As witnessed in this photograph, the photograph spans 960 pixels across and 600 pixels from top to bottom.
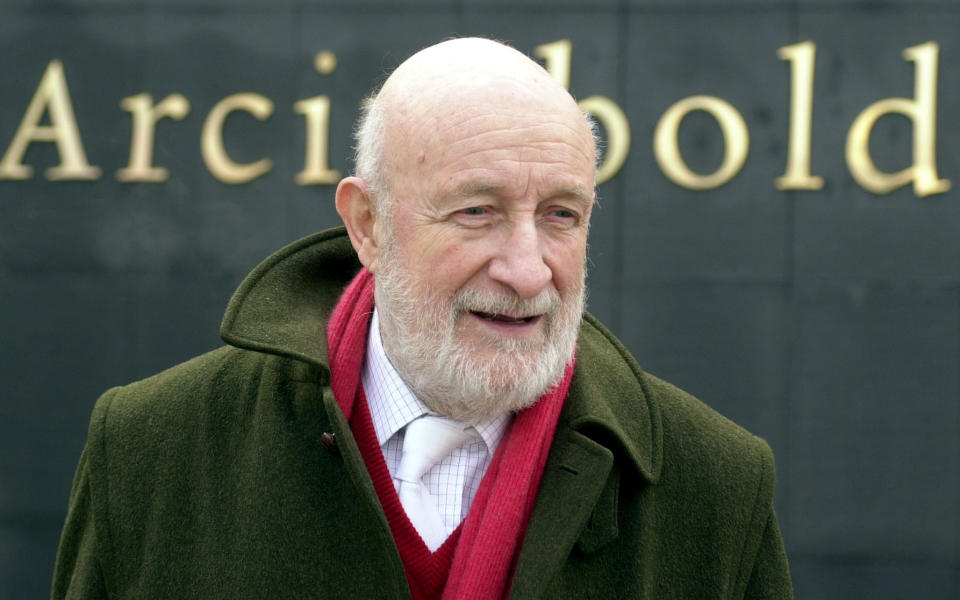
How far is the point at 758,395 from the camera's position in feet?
18.0

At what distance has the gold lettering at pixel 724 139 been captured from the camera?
5449 mm

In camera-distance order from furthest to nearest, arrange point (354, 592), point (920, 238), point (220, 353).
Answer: point (920, 238) < point (220, 353) < point (354, 592)

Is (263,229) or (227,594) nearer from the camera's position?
(227,594)

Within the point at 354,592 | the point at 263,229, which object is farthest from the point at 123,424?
the point at 263,229

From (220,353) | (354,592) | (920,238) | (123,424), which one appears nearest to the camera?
(354,592)

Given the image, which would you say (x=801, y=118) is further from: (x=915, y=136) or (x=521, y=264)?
(x=521, y=264)

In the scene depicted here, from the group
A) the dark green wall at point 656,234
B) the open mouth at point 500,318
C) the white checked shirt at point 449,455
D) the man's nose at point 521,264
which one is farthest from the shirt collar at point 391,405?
the dark green wall at point 656,234

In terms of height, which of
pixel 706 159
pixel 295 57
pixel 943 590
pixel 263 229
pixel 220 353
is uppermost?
pixel 295 57

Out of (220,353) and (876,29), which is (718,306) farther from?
(220,353)

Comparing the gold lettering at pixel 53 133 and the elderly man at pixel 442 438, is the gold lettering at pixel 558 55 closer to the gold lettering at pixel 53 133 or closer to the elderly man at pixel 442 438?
the gold lettering at pixel 53 133

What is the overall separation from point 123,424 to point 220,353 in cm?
25

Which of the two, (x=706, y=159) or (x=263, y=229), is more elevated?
(x=706, y=159)

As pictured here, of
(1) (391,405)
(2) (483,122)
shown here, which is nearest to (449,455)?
(1) (391,405)

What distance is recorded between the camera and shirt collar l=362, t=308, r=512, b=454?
2.13m
